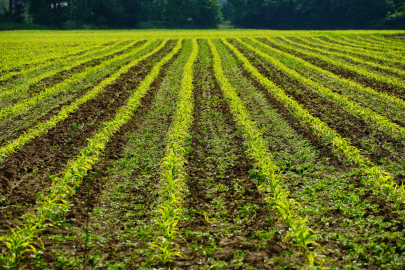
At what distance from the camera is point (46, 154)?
850cm

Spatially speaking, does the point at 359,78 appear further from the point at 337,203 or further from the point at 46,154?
the point at 46,154

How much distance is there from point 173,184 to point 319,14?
93.9 metres

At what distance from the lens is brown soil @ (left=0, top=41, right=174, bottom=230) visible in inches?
247

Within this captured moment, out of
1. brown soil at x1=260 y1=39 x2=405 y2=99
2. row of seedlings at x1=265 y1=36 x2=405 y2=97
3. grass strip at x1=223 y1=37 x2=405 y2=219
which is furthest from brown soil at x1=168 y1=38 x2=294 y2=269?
row of seedlings at x1=265 y1=36 x2=405 y2=97

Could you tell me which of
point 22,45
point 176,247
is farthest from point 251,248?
point 22,45

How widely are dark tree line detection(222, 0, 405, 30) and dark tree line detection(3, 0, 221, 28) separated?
1178 centimetres

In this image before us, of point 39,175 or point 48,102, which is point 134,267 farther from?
point 48,102

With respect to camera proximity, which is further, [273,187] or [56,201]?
[273,187]

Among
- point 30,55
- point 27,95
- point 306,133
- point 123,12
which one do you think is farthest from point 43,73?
point 123,12

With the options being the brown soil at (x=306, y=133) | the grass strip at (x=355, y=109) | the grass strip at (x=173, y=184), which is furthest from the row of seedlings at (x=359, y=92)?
the grass strip at (x=173, y=184)

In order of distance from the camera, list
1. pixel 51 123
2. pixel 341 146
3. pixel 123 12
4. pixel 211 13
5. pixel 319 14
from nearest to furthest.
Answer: pixel 341 146 → pixel 51 123 → pixel 123 12 → pixel 319 14 → pixel 211 13

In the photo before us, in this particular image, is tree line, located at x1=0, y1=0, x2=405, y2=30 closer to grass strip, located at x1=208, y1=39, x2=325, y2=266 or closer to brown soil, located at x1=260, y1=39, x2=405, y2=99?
brown soil, located at x1=260, y1=39, x2=405, y2=99

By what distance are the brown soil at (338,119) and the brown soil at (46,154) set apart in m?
8.07

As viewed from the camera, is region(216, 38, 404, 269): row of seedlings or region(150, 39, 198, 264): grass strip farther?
region(150, 39, 198, 264): grass strip
